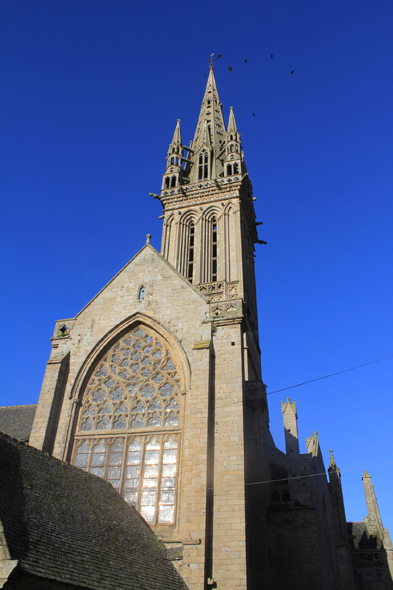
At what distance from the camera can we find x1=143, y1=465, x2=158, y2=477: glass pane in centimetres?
1502

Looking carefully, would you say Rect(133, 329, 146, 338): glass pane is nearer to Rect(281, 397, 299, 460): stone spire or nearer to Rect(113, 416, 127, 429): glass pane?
Rect(113, 416, 127, 429): glass pane

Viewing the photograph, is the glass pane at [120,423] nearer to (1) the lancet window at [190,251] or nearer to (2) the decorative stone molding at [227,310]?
(2) the decorative stone molding at [227,310]

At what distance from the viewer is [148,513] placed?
14281mm

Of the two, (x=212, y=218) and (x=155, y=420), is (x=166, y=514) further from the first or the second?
(x=212, y=218)

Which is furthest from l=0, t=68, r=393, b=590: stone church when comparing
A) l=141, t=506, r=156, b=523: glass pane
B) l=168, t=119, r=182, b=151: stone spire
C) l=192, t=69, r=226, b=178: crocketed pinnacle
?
l=192, t=69, r=226, b=178: crocketed pinnacle

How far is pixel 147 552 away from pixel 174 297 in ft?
29.5

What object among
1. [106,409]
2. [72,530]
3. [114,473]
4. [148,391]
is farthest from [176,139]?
[72,530]

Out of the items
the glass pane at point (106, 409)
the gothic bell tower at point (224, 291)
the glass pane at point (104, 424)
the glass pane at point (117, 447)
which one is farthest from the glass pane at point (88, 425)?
the gothic bell tower at point (224, 291)

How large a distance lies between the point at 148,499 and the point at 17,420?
32.0 feet

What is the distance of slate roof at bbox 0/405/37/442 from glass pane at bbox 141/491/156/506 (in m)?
6.77

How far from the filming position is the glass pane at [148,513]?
14.2 meters

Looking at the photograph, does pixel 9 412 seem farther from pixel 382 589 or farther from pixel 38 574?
pixel 382 589

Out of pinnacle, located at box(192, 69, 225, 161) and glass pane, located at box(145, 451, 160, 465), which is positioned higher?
pinnacle, located at box(192, 69, 225, 161)

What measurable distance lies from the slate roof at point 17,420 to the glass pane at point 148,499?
6.77m
